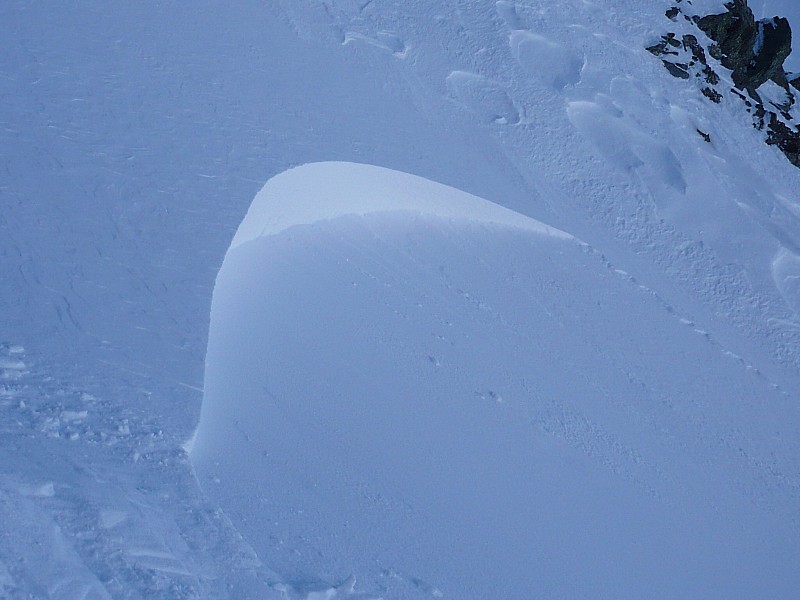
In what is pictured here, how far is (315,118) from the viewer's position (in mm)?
5648

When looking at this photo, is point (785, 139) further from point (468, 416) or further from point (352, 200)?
point (468, 416)

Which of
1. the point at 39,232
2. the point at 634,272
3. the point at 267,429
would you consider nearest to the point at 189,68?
the point at 39,232

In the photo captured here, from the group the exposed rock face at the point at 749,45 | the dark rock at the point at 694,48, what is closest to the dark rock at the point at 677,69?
the dark rock at the point at 694,48

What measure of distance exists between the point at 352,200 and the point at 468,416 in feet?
6.12

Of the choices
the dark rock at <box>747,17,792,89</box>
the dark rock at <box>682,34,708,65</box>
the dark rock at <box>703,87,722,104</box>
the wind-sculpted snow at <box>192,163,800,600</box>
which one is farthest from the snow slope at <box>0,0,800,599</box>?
the dark rock at <box>747,17,792,89</box>

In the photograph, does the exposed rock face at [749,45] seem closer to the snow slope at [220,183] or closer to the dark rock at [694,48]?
the dark rock at [694,48]

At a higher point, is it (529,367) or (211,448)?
(529,367)

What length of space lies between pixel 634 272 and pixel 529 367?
4.23 ft

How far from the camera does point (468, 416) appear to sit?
14.8 ft

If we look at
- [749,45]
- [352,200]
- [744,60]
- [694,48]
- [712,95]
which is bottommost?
[352,200]

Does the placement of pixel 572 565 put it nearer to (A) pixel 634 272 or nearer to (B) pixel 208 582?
(B) pixel 208 582

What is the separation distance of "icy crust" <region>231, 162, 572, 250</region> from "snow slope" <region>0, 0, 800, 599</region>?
8 centimetres

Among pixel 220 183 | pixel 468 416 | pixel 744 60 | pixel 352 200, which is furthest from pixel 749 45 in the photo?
pixel 220 183

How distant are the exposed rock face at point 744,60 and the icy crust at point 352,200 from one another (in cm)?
260
